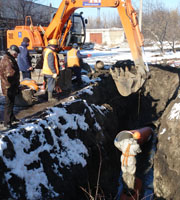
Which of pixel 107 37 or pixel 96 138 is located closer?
pixel 96 138

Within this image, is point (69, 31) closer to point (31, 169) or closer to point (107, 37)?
point (31, 169)

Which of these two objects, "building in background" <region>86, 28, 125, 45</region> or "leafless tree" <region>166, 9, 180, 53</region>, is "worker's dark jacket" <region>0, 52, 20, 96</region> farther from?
"building in background" <region>86, 28, 125, 45</region>

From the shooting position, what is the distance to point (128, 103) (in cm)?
922

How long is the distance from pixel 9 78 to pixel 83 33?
8.18 metres

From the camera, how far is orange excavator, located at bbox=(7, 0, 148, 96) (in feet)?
24.1

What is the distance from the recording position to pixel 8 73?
479cm

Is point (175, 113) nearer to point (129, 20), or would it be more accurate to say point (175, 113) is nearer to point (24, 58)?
point (129, 20)

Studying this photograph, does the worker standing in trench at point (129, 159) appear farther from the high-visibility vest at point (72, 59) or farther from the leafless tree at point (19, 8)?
the leafless tree at point (19, 8)

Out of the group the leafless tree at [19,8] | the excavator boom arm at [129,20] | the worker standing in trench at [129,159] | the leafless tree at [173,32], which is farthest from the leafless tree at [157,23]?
the worker standing in trench at [129,159]

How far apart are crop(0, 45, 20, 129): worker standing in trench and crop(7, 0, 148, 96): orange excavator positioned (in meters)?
3.51

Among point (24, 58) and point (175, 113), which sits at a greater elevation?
point (24, 58)

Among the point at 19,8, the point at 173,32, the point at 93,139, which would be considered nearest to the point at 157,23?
the point at 173,32

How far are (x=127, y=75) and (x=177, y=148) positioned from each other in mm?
3296

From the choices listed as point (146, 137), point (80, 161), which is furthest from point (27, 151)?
point (146, 137)
